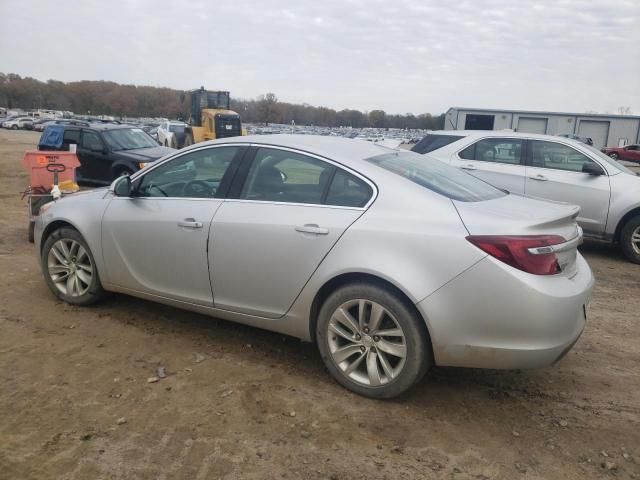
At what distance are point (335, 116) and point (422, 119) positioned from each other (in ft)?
75.7

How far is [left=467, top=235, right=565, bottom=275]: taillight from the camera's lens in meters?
2.97

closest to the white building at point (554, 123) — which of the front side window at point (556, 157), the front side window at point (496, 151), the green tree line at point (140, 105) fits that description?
the front side window at point (496, 151)

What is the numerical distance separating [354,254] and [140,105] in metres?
123

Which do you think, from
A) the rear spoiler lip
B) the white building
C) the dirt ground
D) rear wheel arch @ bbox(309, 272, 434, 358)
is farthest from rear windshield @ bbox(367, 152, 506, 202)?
the white building

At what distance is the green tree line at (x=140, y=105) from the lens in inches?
4397

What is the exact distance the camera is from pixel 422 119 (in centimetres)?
10662

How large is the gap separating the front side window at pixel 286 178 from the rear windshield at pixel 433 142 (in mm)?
5348

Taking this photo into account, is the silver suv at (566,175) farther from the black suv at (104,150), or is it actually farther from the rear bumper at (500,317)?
the black suv at (104,150)

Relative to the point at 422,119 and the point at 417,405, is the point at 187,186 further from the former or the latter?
the point at 422,119

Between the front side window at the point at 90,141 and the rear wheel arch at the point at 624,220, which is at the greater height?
the front side window at the point at 90,141

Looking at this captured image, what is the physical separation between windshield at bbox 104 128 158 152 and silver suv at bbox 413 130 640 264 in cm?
804

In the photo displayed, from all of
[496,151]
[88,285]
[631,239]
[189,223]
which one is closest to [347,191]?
[189,223]

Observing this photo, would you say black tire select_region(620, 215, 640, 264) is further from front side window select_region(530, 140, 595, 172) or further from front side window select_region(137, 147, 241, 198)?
front side window select_region(137, 147, 241, 198)

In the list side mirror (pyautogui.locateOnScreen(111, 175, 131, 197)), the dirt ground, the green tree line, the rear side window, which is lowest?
the dirt ground
